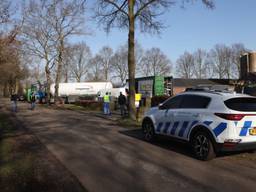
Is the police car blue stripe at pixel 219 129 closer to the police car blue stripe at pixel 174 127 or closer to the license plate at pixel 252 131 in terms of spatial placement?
the license plate at pixel 252 131

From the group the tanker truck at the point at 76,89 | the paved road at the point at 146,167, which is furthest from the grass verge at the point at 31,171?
the tanker truck at the point at 76,89

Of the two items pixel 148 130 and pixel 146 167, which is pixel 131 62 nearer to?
pixel 148 130

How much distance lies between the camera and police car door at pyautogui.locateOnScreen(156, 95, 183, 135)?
9875mm

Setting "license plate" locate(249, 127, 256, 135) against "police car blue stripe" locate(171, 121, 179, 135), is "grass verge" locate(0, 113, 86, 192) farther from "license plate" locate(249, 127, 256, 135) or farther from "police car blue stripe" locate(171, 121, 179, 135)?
"license plate" locate(249, 127, 256, 135)

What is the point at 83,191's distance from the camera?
18.6 feet

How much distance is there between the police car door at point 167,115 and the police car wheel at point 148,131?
0.40 metres

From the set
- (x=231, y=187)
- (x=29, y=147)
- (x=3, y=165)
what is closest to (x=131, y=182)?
(x=231, y=187)

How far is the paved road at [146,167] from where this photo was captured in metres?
6.14

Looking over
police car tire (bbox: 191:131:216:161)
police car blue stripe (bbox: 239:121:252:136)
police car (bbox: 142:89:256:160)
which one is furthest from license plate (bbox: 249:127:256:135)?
police car tire (bbox: 191:131:216:161)

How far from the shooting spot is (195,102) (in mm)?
9047

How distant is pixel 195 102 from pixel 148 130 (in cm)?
270

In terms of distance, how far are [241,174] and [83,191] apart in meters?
3.38

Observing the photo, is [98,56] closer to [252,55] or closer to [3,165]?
[252,55]

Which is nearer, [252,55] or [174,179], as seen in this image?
[174,179]
